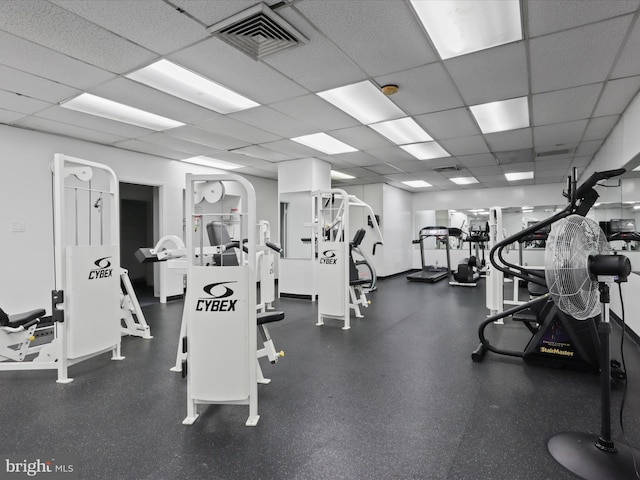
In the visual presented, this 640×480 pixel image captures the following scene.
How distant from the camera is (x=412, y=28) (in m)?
2.40

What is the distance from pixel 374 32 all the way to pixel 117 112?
3.14 m

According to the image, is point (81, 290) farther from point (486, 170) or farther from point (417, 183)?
point (417, 183)

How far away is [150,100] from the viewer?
3.62 meters

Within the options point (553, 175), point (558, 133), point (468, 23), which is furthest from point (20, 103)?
point (553, 175)

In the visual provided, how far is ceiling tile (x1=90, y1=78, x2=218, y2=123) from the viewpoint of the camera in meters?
3.29

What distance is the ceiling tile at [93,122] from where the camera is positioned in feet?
12.9

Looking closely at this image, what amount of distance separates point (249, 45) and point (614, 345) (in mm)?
4534

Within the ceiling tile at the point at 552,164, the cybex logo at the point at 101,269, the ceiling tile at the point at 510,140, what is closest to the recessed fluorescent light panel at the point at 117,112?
the cybex logo at the point at 101,269

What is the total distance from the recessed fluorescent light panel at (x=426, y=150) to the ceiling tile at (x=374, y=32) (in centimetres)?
268

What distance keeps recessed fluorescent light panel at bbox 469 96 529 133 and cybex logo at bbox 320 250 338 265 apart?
94.4 inches

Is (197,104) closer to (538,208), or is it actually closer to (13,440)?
(13,440)

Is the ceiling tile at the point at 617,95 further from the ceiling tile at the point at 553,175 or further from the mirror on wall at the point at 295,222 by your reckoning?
the mirror on wall at the point at 295,222

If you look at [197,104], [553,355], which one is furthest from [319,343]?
[197,104]

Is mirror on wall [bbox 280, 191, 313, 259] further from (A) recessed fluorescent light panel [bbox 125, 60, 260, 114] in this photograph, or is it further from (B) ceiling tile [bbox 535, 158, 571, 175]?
(B) ceiling tile [bbox 535, 158, 571, 175]
